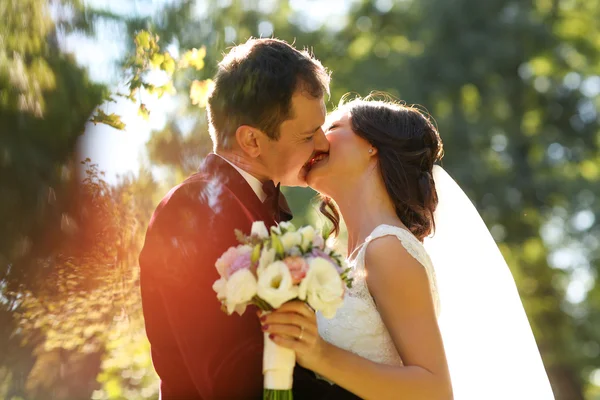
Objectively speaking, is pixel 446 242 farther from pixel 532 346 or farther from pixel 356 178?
pixel 356 178

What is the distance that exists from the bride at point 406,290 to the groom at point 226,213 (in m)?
0.25

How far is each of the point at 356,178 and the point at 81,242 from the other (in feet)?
5.49

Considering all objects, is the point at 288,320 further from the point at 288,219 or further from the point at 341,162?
the point at 341,162

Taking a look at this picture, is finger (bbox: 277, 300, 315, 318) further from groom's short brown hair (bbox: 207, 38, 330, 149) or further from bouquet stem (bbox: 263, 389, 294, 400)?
groom's short brown hair (bbox: 207, 38, 330, 149)

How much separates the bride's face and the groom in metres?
0.27

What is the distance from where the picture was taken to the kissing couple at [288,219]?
2877mm

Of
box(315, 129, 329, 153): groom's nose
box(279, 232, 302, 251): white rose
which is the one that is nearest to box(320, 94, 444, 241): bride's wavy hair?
box(315, 129, 329, 153): groom's nose

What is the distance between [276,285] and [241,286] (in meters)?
0.11

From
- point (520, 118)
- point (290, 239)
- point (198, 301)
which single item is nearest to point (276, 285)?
point (290, 239)

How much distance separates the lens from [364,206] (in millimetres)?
3787

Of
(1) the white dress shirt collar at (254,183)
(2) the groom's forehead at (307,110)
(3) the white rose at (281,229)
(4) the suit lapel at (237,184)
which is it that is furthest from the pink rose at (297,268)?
(2) the groom's forehead at (307,110)

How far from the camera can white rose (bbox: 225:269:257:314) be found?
2520 millimetres

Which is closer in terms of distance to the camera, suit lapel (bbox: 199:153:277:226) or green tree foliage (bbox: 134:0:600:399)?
suit lapel (bbox: 199:153:277:226)

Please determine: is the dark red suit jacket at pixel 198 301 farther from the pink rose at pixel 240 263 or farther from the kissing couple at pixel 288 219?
the pink rose at pixel 240 263
